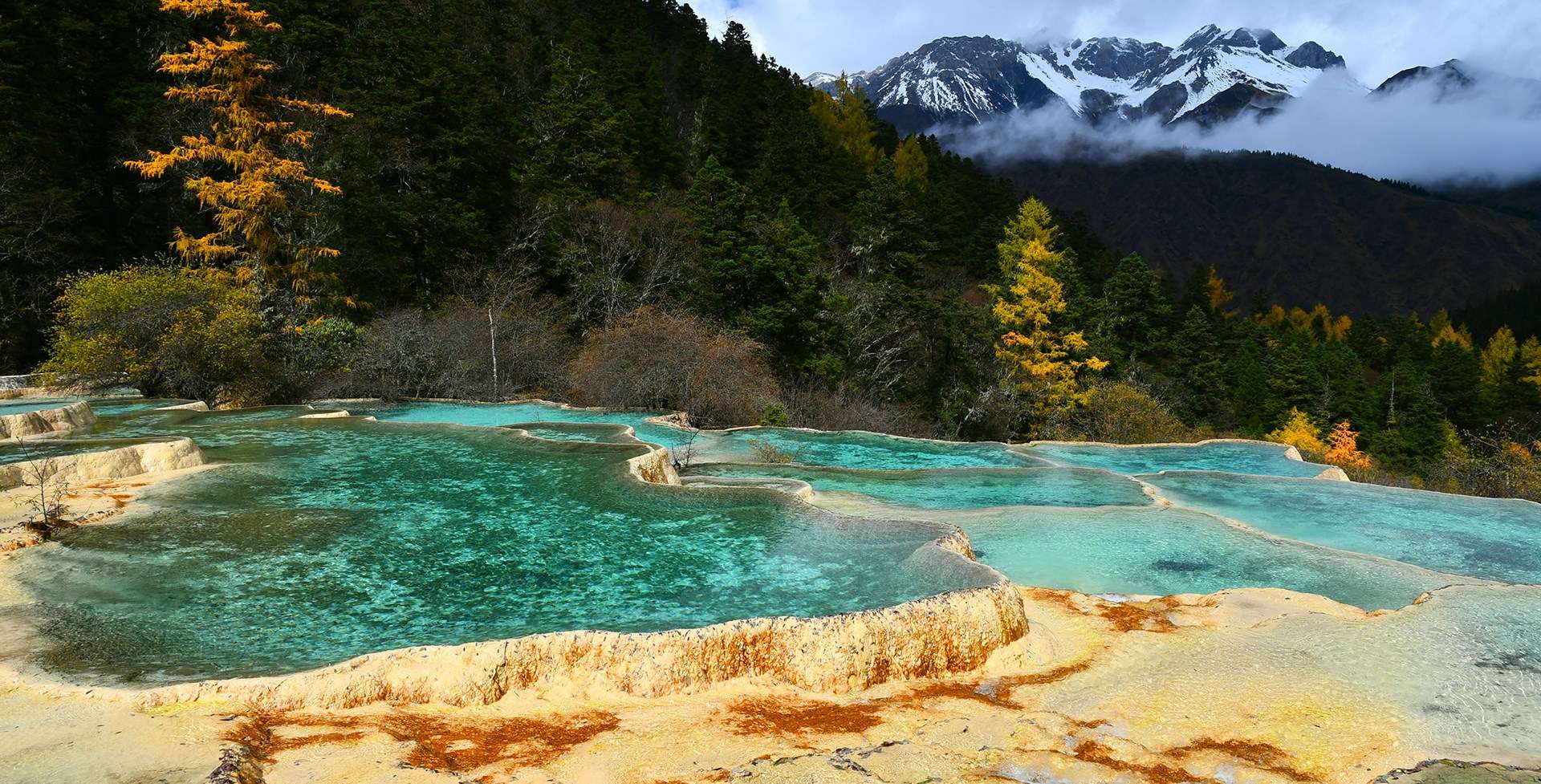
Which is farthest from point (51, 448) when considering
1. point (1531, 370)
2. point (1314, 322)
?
point (1314, 322)

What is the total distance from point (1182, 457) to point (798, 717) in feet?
37.5

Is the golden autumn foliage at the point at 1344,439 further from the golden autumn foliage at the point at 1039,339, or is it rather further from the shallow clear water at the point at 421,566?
the shallow clear water at the point at 421,566

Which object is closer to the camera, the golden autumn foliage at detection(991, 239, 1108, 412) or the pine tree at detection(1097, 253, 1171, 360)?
the golden autumn foliage at detection(991, 239, 1108, 412)

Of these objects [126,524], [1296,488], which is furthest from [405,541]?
[1296,488]

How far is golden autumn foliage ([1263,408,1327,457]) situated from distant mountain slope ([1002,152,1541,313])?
376 feet

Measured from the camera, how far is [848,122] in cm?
5581

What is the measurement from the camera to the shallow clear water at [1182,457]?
12.7m

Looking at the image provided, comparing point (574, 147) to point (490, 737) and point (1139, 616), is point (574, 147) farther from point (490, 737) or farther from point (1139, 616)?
point (490, 737)

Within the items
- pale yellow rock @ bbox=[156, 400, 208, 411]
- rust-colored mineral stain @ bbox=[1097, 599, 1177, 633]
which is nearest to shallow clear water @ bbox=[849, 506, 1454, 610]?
rust-colored mineral stain @ bbox=[1097, 599, 1177, 633]

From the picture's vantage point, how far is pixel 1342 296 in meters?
144

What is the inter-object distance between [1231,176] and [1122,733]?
656 ft

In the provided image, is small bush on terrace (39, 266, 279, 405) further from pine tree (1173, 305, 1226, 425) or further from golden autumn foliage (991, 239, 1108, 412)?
pine tree (1173, 305, 1226, 425)

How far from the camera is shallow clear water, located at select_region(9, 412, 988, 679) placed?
5223mm

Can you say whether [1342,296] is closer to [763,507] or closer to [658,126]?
[658,126]
